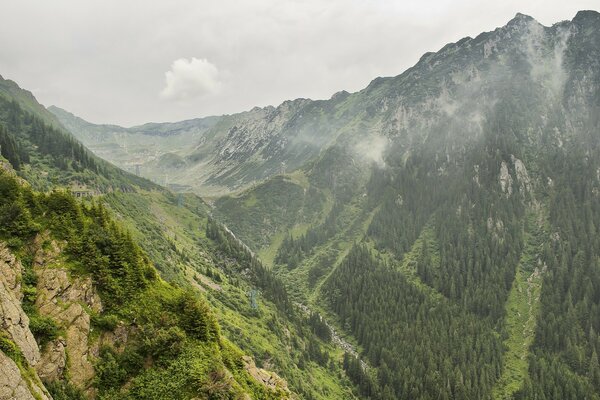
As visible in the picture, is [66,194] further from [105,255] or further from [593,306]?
[593,306]

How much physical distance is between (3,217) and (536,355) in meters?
191

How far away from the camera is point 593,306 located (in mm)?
181875

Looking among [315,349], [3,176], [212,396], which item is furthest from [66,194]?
[315,349]

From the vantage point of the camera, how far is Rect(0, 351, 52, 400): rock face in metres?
26.7

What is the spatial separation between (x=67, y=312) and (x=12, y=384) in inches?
408

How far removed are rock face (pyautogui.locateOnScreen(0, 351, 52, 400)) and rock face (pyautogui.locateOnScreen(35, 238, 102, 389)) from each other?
16.3 feet

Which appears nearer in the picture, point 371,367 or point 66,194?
point 66,194

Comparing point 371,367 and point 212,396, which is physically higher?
point 212,396

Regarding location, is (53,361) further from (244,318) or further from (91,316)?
(244,318)

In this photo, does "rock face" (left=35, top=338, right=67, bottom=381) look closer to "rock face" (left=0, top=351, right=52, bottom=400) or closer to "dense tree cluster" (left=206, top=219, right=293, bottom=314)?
"rock face" (left=0, top=351, right=52, bottom=400)

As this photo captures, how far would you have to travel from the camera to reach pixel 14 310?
1256 inches

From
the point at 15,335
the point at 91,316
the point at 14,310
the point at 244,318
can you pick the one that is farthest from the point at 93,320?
the point at 244,318

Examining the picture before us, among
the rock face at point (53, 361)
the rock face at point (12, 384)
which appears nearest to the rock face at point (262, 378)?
the rock face at point (53, 361)

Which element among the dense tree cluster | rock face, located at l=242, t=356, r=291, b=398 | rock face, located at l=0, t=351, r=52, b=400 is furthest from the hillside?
the dense tree cluster
